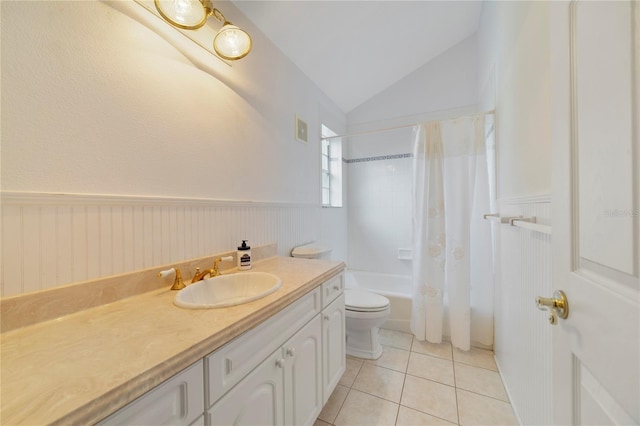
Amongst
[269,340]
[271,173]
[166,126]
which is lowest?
[269,340]

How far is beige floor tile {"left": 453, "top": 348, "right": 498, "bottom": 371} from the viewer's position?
172 cm

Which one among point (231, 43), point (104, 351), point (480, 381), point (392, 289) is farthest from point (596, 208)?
point (392, 289)

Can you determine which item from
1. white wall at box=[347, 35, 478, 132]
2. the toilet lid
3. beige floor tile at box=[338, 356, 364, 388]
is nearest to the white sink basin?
the toilet lid

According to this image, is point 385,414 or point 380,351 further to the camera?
point 380,351

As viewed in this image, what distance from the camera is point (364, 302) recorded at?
1.81 m

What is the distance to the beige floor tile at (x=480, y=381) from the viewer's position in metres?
1.45

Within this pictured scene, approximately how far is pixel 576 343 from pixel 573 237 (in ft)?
0.74

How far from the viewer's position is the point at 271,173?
171 centimetres

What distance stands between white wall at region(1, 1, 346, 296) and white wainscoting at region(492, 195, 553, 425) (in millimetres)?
1460

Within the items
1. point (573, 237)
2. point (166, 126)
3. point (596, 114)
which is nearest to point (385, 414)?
point (573, 237)

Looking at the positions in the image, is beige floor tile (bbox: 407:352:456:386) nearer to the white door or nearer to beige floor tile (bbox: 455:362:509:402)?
beige floor tile (bbox: 455:362:509:402)

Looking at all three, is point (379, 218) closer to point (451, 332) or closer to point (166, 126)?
point (451, 332)

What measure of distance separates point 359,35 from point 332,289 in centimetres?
203

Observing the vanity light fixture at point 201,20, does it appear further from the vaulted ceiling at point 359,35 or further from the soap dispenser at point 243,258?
the soap dispenser at point 243,258
